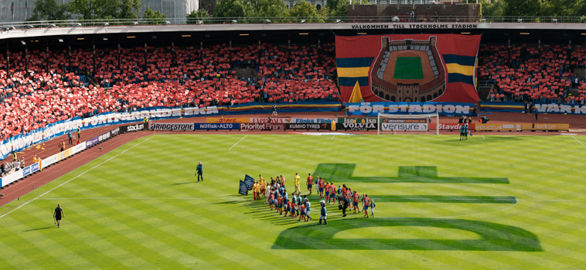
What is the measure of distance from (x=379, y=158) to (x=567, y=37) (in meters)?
47.5

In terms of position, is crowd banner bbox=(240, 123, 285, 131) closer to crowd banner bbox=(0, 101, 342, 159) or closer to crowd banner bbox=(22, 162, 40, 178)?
crowd banner bbox=(0, 101, 342, 159)

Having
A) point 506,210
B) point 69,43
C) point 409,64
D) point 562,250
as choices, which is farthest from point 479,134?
point 69,43

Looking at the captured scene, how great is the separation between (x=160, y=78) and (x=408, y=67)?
34.0 metres

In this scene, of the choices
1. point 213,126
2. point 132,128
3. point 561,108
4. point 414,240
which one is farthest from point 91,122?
point 561,108

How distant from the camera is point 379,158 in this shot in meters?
60.0

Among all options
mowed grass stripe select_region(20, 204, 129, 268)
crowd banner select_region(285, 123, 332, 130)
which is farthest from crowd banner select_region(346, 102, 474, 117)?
mowed grass stripe select_region(20, 204, 129, 268)

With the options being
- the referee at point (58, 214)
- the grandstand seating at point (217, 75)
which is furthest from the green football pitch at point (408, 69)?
the referee at point (58, 214)

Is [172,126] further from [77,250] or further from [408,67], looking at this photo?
[77,250]

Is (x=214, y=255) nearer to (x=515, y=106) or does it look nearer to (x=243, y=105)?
(x=243, y=105)

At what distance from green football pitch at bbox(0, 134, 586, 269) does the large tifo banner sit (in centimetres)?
2370

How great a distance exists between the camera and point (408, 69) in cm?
9094

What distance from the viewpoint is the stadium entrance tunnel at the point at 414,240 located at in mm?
36906

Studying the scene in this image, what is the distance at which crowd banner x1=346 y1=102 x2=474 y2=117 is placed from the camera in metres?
84.1

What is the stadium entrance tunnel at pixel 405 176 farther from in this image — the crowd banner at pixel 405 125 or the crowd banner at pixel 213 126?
the crowd banner at pixel 213 126
